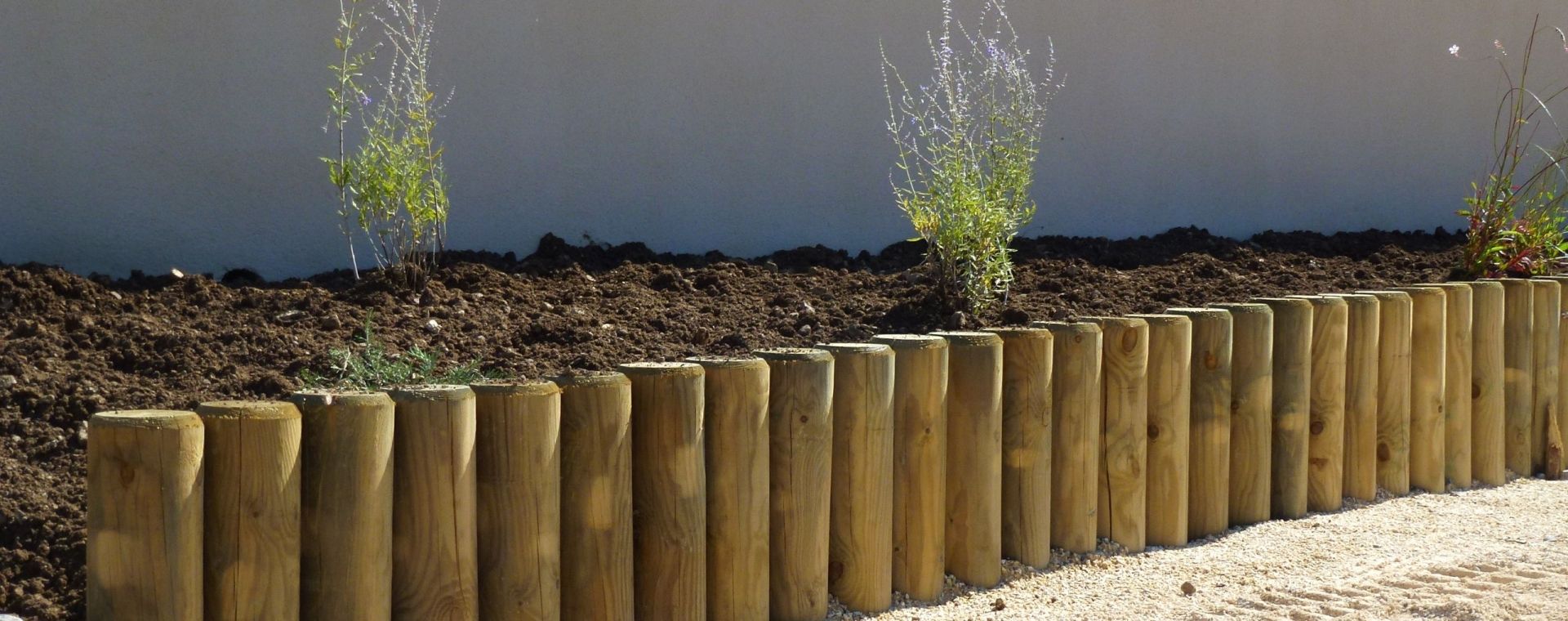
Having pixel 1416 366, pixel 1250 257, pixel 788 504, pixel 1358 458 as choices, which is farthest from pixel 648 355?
pixel 1250 257

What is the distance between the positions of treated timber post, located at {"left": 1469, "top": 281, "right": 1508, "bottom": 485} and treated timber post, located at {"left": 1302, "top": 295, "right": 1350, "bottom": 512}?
87 cm

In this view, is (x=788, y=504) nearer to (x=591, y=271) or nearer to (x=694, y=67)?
(x=591, y=271)

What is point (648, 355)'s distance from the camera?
→ 3920 mm

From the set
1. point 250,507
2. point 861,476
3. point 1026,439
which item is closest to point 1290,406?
point 1026,439

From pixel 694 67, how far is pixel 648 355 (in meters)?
1.96

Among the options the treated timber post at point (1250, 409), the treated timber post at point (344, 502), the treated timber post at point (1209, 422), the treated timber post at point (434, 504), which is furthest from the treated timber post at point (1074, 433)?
the treated timber post at point (344, 502)

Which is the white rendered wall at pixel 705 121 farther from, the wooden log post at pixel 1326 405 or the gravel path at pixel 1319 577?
the gravel path at pixel 1319 577

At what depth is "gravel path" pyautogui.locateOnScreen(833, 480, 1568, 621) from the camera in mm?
3412

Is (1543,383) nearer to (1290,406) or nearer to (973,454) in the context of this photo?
(1290,406)

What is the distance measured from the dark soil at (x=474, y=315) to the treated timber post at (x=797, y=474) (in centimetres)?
80

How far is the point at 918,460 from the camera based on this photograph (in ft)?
11.2

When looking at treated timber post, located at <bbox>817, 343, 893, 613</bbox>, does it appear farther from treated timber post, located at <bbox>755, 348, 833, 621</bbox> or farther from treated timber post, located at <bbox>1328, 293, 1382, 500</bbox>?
treated timber post, located at <bbox>1328, 293, 1382, 500</bbox>

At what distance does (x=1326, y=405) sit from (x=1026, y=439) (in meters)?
1.34

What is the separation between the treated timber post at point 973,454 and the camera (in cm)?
352
